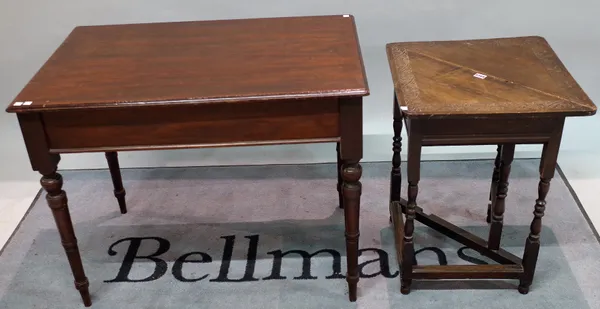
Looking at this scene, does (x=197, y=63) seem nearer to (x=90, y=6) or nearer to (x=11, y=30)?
(x=90, y=6)

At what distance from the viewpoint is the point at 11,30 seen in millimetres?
2846

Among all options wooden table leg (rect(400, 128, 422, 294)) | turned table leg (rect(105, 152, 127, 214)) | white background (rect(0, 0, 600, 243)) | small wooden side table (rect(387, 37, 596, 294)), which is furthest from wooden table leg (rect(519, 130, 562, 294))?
turned table leg (rect(105, 152, 127, 214))

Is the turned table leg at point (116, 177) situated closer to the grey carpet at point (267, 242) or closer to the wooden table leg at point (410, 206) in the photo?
the grey carpet at point (267, 242)

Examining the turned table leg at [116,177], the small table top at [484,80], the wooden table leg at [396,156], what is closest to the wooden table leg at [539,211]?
the small table top at [484,80]

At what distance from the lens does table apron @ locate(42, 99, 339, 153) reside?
1.68m

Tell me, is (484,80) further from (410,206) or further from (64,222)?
(64,222)

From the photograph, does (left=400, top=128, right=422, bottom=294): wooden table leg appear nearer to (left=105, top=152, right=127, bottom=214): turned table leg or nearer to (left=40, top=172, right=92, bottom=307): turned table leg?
(left=40, top=172, right=92, bottom=307): turned table leg

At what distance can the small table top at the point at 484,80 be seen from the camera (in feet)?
5.47

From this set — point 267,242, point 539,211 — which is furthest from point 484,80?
point 267,242

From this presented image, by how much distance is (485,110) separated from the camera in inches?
65.5

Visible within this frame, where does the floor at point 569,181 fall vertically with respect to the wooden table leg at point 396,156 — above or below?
below

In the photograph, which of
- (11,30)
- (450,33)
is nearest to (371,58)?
(450,33)

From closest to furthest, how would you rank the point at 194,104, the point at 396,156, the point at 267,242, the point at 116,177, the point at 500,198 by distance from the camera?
the point at 194,104 → the point at 500,198 → the point at 396,156 → the point at 267,242 → the point at 116,177

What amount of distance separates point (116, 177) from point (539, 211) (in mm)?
1521
